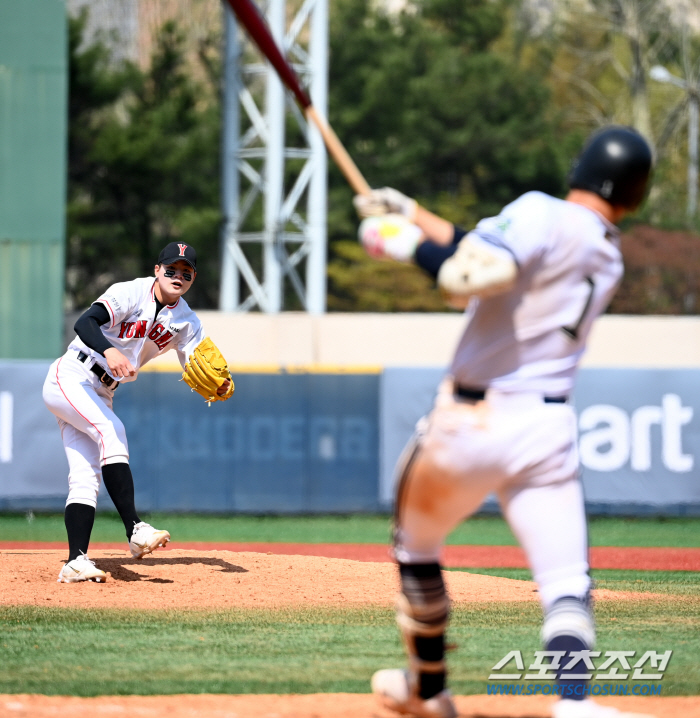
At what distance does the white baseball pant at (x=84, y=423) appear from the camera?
668cm

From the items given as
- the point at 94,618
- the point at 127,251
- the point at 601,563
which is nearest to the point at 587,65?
the point at 127,251

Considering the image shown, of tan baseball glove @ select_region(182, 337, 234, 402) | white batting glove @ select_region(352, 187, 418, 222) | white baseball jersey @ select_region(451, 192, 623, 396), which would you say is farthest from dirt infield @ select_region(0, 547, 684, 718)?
white batting glove @ select_region(352, 187, 418, 222)

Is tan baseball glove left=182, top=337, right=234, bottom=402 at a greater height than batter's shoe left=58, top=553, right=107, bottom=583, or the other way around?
tan baseball glove left=182, top=337, right=234, bottom=402

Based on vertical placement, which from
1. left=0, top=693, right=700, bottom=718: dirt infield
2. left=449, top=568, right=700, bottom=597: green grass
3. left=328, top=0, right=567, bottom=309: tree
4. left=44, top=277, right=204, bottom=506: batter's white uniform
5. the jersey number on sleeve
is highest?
left=328, top=0, right=567, bottom=309: tree

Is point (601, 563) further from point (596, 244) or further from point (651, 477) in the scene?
point (596, 244)

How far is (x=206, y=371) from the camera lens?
22.4ft

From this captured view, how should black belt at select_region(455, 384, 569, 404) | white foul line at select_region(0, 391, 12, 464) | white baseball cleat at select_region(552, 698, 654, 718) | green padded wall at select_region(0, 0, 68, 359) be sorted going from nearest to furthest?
white baseball cleat at select_region(552, 698, 654, 718) → black belt at select_region(455, 384, 569, 404) → white foul line at select_region(0, 391, 12, 464) → green padded wall at select_region(0, 0, 68, 359)

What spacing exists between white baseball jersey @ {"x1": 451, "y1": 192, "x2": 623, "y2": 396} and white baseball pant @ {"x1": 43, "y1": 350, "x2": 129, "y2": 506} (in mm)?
3472

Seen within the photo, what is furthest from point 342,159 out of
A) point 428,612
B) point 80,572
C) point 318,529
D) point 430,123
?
point 430,123

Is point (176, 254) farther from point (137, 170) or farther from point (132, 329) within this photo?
point (137, 170)

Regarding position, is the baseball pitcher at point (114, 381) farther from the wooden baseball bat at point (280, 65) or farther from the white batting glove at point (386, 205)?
the white batting glove at point (386, 205)

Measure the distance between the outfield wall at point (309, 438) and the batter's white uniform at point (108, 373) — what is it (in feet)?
16.4

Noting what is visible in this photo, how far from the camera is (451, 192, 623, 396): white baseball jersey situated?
358cm

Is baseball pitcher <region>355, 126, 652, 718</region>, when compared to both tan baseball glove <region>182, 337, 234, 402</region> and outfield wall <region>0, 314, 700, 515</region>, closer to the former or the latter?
tan baseball glove <region>182, 337, 234, 402</region>
